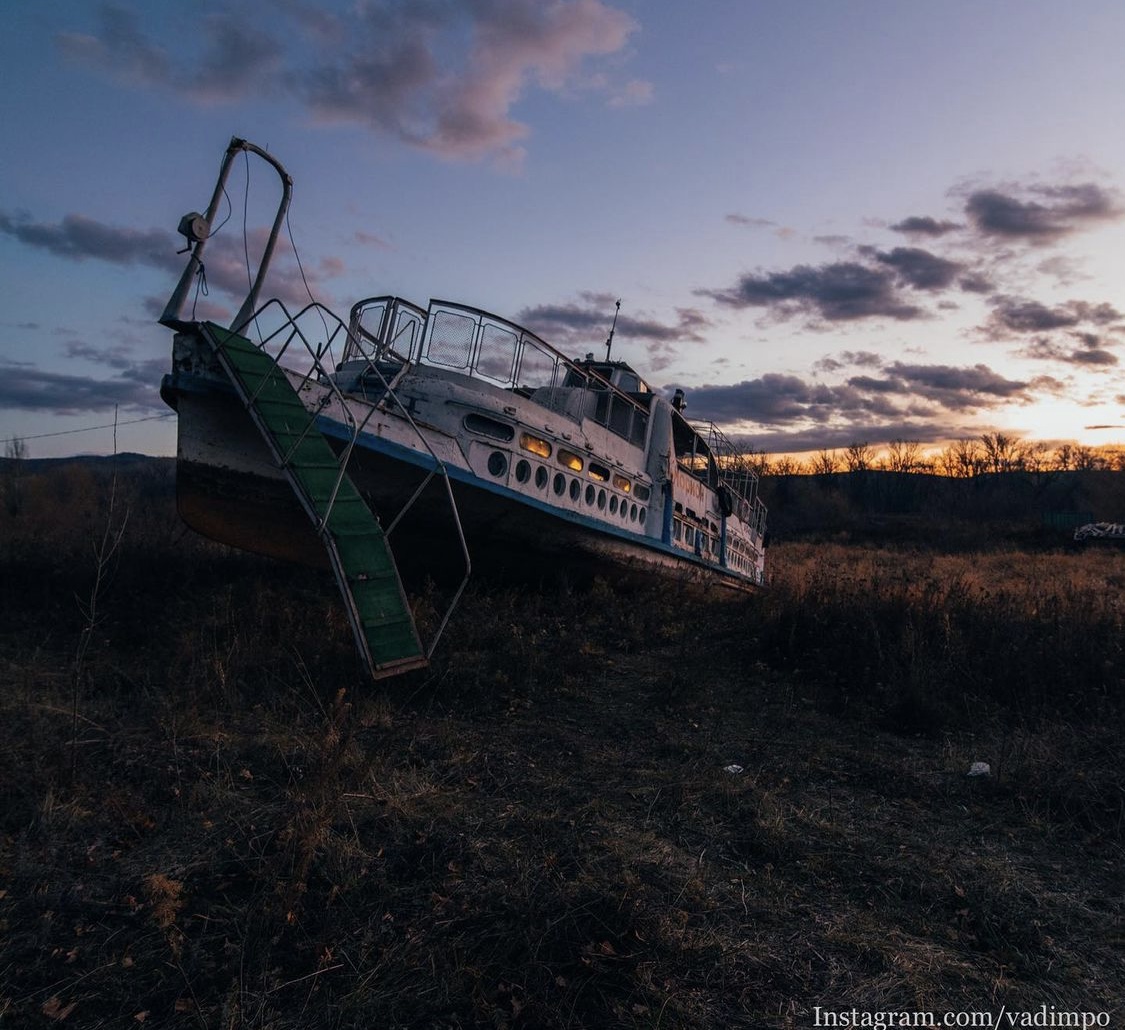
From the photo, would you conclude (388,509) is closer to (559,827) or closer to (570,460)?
(570,460)

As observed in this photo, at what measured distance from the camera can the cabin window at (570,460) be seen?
38.5 feet

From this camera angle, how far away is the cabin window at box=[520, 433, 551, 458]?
11.0m

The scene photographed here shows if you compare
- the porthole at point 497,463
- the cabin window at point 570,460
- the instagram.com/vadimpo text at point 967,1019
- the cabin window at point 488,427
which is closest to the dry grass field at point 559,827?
the instagram.com/vadimpo text at point 967,1019

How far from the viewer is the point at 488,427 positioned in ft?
34.9

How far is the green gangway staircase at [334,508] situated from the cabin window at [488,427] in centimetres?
208

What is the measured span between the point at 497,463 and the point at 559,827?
22.1 feet

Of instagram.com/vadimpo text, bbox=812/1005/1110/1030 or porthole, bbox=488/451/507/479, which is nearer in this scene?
instagram.com/vadimpo text, bbox=812/1005/1110/1030

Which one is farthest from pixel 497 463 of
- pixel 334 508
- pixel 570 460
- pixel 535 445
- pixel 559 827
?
pixel 559 827

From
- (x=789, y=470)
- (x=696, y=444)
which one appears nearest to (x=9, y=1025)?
(x=696, y=444)

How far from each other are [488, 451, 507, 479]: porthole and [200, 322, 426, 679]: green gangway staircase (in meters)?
2.33

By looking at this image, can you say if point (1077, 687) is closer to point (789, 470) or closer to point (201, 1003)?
point (201, 1003)

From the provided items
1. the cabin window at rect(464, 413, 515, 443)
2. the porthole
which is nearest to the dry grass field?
the porthole

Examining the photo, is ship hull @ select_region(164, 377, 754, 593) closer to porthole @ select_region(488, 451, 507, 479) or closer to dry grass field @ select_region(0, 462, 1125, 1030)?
porthole @ select_region(488, 451, 507, 479)

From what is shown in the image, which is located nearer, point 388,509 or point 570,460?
point 388,509
